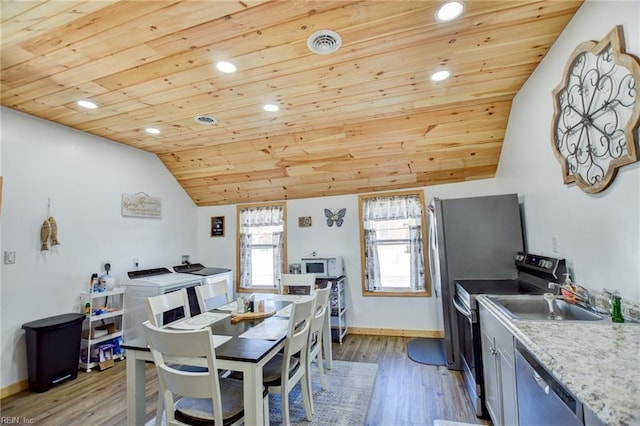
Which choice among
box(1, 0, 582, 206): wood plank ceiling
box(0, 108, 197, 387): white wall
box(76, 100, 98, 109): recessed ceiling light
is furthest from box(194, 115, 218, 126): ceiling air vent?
box(0, 108, 197, 387): white wall

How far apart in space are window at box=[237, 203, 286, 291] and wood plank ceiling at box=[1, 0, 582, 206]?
0.94 meters

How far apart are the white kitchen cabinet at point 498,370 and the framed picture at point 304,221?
2.92 metres

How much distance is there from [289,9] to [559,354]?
2.09 m

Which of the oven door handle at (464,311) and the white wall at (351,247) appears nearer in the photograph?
the oven door handle at (464,311)

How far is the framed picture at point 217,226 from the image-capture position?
525 cm

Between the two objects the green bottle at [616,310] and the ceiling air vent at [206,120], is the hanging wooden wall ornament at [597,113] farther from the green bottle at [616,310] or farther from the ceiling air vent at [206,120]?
the ceiling air vent at [206,120]

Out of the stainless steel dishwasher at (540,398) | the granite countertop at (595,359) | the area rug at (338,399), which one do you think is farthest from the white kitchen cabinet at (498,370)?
the area rug at (338,399)

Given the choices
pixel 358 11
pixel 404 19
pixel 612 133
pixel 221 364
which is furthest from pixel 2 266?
pixel 612 133

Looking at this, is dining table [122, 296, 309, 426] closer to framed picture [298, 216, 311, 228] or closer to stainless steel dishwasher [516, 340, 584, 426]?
stainless steel dishwasher [516, 340, 584, 426]

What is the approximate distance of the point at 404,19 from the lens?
181 cm

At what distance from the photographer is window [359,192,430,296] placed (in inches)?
165

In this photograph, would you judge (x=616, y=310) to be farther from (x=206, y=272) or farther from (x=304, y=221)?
(x=206, y=272)

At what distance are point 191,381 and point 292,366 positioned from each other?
34.5 inches

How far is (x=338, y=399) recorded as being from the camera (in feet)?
8.47
